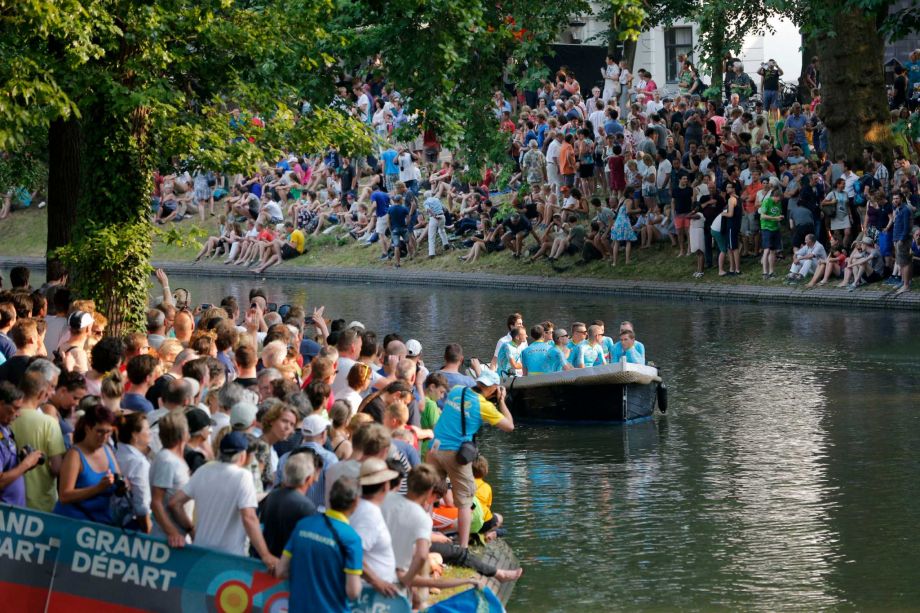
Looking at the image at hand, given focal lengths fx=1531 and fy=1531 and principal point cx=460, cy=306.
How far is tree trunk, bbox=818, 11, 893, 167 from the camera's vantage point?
3253 cm

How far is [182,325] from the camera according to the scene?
15469mm

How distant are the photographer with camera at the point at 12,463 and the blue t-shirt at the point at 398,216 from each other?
30439 millimetres

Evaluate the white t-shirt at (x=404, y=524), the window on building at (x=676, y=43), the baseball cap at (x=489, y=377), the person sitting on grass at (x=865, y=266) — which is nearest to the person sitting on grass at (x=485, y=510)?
the white t-shirt at (x=404, y=524)

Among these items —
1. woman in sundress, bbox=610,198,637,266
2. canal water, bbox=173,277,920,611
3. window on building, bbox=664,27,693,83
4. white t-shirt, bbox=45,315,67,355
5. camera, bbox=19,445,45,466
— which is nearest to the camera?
camera, bbox=19,445,45,466

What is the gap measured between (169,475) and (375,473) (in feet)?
4.11

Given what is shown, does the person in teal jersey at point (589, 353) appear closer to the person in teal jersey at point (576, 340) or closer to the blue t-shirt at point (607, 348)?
the person in teal jersey at point (576, 340)

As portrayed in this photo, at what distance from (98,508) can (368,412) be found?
2395 mm

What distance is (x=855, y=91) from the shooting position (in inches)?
1288

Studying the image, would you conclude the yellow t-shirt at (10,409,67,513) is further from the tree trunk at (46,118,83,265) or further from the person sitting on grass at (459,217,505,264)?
the person sitting on grass at (459,217,505,264)

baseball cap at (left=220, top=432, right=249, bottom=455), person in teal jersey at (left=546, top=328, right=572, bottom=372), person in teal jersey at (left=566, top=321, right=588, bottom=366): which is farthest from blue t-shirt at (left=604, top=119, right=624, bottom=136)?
baseball cap at (left=220, top=432, right=249, bottom=455)

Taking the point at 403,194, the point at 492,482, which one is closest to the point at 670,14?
the point at 403,194

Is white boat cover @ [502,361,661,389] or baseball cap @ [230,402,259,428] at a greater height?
baseball cap @ [230,402,259,428]

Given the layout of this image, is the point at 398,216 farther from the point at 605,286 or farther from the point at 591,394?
the point at 591,394

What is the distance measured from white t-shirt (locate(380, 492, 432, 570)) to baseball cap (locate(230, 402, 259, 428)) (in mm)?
1045
